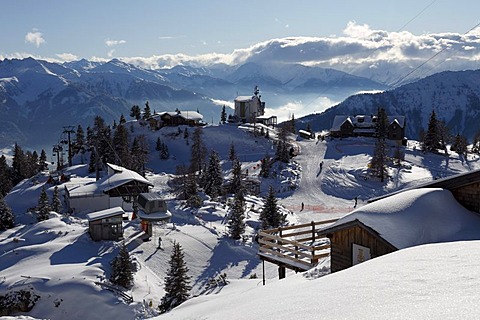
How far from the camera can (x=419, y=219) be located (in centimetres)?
1497

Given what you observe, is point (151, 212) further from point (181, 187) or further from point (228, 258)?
Answer: point (181, 187)

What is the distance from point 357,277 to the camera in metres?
10.2

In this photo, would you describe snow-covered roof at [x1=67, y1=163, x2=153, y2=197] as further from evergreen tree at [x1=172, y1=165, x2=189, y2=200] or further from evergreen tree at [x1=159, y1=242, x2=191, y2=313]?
evergreen tree at [x1=159, y1=242, x2=191, y2=313]

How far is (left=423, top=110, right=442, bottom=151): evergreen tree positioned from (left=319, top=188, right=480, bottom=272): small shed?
226 feet

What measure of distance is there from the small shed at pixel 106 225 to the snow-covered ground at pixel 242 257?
0.74 metres

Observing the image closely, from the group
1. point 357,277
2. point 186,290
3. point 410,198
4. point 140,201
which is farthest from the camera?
point 140,201

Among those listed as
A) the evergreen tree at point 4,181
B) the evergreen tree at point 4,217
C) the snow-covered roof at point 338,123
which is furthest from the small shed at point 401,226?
the snow-covered roof at point 338,123

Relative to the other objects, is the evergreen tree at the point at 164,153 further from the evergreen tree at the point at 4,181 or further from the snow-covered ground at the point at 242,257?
the evergreen tree at the point at 4,181

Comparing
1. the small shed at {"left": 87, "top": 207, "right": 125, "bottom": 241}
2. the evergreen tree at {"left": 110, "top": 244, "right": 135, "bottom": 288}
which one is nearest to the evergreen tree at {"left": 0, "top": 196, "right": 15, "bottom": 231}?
the small shed at {"left": 87, "top": 207, "right": 125, "bottom": 241}

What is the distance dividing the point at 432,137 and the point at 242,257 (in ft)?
193

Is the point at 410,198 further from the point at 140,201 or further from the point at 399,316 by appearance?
the point at 140,201

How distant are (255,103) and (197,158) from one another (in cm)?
3933

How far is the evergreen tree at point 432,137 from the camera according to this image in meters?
79.9

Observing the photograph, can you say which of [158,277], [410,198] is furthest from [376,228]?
[158,277]
